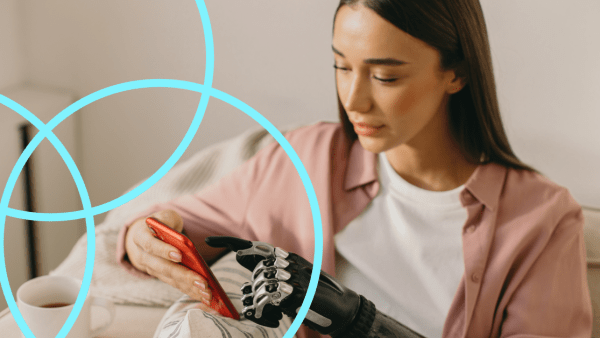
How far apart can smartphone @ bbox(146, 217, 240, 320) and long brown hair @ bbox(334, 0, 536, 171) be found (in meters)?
0.40

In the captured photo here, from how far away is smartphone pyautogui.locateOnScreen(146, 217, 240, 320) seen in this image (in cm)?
77

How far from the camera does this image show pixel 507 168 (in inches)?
38.8

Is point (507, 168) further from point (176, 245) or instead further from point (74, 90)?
point (74, 90)

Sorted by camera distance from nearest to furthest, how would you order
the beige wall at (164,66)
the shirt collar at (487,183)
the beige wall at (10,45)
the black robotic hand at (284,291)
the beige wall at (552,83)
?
the black robotic hand at (284,291) → the shirt collar at (487,183) → the beige wall at (552,83) → the beige wall at (164,66) → the beige wall at (10,45)

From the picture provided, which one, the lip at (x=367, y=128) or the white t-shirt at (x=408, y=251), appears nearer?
the lip at (x=367, y=128)

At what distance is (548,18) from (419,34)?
17.2 inches

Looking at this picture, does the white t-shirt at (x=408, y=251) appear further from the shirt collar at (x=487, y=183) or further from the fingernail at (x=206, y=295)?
the fingernail at (x=206, y=295)

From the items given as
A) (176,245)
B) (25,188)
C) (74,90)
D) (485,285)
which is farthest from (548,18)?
(25,188)

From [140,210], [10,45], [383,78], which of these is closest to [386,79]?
[383,78]

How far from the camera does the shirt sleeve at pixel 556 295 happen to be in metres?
0.88

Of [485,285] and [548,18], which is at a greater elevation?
[548,18]

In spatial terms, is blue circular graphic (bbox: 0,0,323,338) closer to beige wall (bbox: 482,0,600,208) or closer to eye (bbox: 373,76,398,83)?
eye (bbox: 373,76,398,83)

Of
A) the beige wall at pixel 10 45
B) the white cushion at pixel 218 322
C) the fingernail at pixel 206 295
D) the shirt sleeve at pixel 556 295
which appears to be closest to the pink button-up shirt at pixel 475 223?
the shirt sleeve at pixel 556 295

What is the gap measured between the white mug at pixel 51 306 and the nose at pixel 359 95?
50 centimetres
